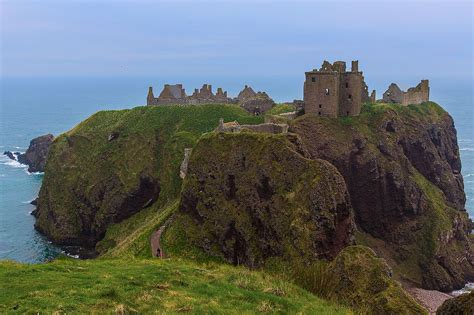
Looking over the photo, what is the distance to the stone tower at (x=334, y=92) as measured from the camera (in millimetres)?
85375

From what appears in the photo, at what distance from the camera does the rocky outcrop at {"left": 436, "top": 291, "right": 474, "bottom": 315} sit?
2073cm

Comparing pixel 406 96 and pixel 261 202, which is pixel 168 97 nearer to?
pixel 406 96

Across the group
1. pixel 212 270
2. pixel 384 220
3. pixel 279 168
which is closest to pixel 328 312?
pixel 212 270

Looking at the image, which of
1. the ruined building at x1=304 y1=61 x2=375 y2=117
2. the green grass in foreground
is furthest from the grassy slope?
the green grass in foreground

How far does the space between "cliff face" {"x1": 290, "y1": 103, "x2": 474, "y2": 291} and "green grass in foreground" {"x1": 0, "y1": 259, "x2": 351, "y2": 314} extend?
5205 cm

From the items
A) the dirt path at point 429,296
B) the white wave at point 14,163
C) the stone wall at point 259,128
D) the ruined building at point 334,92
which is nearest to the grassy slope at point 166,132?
the ruined building at point 334,92

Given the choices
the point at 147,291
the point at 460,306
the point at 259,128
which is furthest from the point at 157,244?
the point at 460,306

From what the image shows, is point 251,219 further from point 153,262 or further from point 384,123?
point 384,123

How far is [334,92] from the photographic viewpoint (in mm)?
85125

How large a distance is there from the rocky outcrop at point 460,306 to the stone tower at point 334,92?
65.7m

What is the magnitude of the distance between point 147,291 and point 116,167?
7449 centimetres

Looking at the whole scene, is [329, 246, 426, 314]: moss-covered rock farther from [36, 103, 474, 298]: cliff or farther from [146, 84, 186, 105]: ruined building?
[146, 84, 186, 105]: ruined building

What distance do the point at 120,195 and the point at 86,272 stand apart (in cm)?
6439

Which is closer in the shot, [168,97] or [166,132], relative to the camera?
[166,132]
